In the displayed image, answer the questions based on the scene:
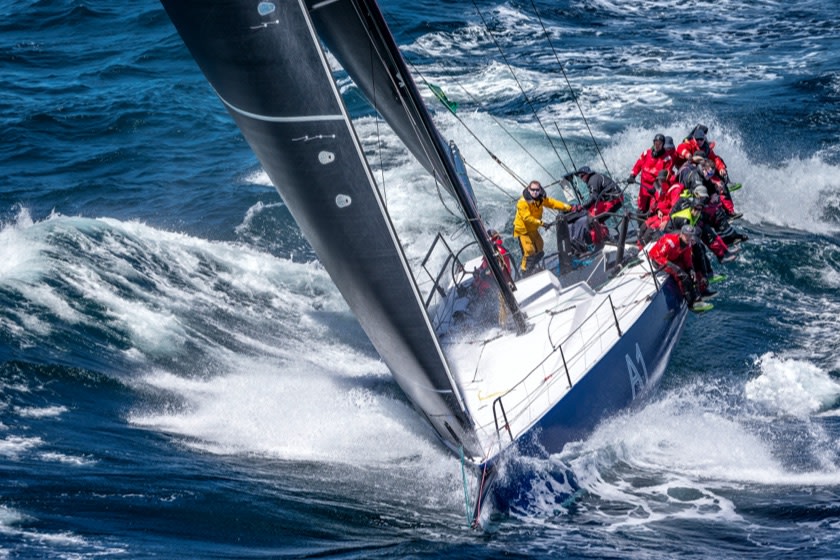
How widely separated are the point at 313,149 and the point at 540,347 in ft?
12.0

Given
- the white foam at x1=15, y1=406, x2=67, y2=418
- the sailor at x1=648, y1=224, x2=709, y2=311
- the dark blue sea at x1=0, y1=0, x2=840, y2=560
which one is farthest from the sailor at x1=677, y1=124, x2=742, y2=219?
the white foam at x1=15, y1=406, x2=67, y2=418

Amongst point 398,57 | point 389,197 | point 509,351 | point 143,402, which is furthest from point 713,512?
point 389,197

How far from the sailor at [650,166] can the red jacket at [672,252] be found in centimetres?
225

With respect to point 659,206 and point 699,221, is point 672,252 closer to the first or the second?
point 699,221

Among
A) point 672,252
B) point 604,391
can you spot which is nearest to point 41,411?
point 604,391

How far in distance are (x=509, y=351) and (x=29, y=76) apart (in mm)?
15664

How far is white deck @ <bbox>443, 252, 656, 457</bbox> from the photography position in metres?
9.48

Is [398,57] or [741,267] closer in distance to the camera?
[398,57]

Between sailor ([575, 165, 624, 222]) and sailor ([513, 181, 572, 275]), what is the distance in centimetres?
97

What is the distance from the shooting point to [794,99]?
20.1m

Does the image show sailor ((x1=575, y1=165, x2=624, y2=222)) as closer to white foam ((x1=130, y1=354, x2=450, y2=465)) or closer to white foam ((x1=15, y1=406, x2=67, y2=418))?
white foam ((x1=130, y1=354, x2=450, y2=465))

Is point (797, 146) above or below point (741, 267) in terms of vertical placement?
above

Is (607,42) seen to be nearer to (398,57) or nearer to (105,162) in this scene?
(105,162)

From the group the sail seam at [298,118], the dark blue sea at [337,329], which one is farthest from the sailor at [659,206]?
the sail seam at [298,118]
